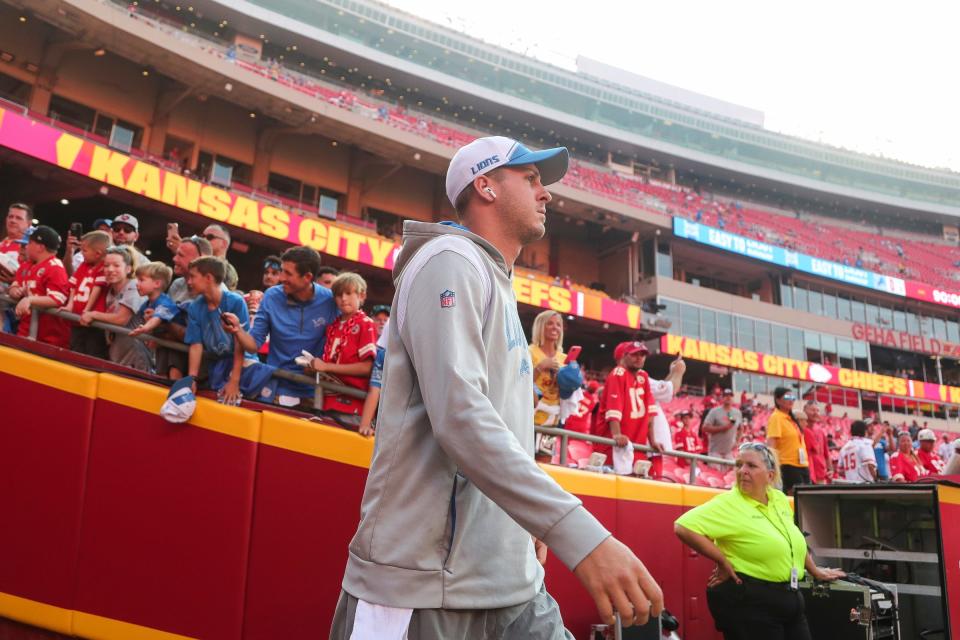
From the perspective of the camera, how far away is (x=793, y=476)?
7613 millimetres

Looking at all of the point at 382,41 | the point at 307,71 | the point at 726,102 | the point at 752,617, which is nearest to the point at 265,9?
the point at 307,71

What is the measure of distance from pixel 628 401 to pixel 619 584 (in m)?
5.28

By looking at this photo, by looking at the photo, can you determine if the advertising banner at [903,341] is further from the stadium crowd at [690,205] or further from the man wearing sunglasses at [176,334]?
the man wearing sunglasses at [176,334]

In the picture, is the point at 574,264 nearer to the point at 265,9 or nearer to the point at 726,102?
the point at 265,9

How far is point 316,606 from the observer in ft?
11.5

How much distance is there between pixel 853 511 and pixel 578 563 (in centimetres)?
564

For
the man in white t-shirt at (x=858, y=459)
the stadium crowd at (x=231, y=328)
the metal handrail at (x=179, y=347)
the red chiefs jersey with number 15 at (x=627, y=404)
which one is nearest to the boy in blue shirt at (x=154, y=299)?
the stadium crowd at (x=231, y=328)

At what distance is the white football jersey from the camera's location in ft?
30.8

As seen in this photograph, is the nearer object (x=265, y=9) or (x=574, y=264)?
(x=265, y=9)

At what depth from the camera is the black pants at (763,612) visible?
13.3ft

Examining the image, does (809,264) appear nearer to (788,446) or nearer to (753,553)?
(788,446)

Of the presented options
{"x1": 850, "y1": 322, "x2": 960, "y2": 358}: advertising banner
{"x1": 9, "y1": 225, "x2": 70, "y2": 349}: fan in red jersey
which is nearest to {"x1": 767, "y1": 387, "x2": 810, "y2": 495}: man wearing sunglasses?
{"x1": 9, "y1": 225, "x2": 70, "y2": 349}: fan in red jersey

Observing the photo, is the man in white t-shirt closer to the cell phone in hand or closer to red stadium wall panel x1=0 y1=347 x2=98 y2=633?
the cell phone in hand

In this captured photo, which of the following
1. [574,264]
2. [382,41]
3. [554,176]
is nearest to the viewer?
[554,176]
